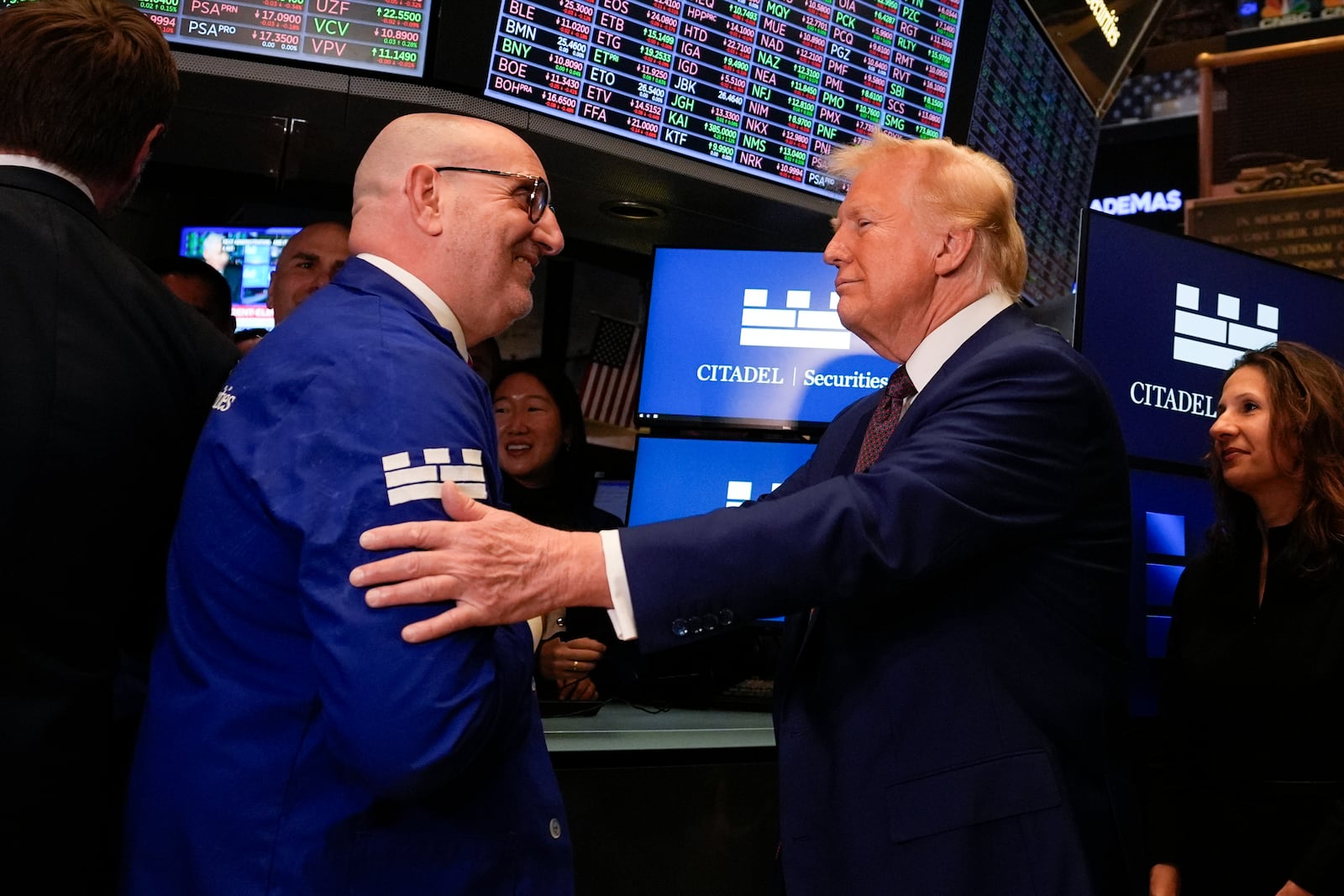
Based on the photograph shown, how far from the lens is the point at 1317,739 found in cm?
223

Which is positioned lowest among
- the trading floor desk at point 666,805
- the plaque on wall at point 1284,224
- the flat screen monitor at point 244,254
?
the trading floor desk at point 666,805

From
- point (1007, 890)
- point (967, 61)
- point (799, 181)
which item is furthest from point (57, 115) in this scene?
point (967, 61)

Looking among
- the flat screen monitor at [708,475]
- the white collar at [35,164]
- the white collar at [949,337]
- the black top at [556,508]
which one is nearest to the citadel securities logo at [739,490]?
the flat screen monitor at [708,475]

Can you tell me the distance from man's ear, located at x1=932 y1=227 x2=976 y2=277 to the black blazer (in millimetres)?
1115

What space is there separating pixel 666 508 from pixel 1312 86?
10.4ft

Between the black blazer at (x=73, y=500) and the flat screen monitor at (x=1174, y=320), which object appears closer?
the black blazer at (x=73, y=500)

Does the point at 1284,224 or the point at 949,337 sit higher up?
the point at 1284,224

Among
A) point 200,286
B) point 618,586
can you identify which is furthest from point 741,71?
point 618,586

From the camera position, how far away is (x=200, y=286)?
3.31m

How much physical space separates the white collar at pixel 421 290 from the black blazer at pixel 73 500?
0.27m

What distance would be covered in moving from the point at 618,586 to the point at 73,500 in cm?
63

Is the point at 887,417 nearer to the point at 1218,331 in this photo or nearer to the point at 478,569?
the point at 478,569

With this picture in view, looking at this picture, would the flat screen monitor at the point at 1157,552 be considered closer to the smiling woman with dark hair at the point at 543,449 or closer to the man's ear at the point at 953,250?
the man's ear at the point at 953,250

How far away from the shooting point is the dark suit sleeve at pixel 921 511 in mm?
1380
